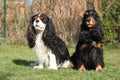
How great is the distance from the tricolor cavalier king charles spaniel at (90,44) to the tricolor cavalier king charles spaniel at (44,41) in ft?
1.85

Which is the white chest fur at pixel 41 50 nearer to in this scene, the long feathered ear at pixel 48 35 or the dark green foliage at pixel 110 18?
the long feathered ear at pixel 48 35

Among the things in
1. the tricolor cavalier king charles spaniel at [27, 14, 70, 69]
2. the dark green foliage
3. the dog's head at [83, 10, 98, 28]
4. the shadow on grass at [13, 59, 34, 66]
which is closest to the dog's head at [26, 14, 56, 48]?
the tricolor cavalier king charles spaniel at [27, 14, 70, 69]

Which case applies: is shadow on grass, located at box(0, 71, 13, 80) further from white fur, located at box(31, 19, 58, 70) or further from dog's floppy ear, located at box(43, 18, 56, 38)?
dog's floppy ear, located at box(43, 18, 56, 38)

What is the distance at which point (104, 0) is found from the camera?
16359mm

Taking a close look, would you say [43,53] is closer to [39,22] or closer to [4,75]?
[39,22]

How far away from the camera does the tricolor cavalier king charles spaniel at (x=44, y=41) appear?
9.51 metres

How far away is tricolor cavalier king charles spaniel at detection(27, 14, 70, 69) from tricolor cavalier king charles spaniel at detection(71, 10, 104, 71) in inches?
22.2

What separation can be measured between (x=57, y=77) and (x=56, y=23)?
773 centimetres

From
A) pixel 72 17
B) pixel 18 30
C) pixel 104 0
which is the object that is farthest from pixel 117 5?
pixel 18 30

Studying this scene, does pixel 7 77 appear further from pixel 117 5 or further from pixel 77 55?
pixel 117 5

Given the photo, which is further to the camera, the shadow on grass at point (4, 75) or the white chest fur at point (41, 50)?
the white chest fur at point (41, 50)

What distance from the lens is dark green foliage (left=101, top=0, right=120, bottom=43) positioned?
1614cm

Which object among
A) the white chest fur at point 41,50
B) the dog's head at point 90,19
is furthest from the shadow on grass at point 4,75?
the dog's head at point 90,19

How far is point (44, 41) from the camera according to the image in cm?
956
